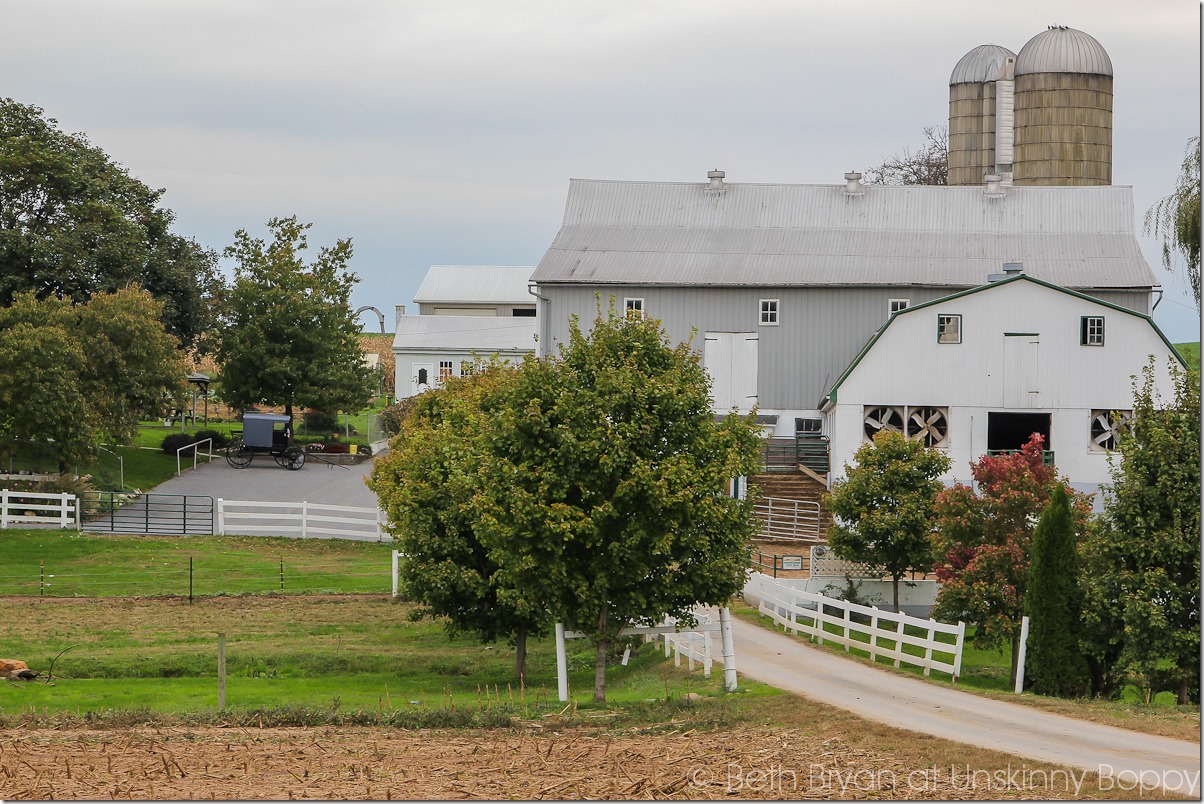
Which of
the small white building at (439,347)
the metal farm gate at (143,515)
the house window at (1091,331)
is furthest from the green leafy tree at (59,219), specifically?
the house window at (1091,331)

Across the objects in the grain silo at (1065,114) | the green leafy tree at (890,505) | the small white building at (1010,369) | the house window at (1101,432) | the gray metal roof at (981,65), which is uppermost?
the gray metal roof at (981,65)

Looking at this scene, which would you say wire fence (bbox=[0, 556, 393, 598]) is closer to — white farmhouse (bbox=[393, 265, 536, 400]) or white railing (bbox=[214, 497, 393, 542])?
white railing (bbox=[214, 497, 393, 542])

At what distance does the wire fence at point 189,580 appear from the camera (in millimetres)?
32781

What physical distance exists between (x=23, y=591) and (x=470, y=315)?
161ft

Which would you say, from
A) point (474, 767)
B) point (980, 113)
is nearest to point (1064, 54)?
point (980, 113)

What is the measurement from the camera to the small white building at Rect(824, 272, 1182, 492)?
42.2 m

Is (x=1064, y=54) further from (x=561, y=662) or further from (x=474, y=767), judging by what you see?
(x=474, y=767)

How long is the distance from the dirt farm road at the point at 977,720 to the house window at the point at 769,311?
2519 cm

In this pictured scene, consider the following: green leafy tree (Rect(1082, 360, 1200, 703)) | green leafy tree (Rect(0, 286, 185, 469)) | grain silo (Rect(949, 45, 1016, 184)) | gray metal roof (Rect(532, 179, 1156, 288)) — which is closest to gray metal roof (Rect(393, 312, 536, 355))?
gray metal roof (Rect(532, 179, 1156, 288))

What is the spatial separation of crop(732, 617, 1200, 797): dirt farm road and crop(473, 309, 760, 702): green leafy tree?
2579mm

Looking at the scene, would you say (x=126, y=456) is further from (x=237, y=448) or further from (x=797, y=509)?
(x=797, y=509)

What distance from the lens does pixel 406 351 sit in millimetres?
69438

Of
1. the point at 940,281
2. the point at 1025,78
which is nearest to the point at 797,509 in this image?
the point at 940,281

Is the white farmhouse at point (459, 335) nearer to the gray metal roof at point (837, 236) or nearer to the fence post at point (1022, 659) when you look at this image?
the gray metal roof at point (837, 236)
